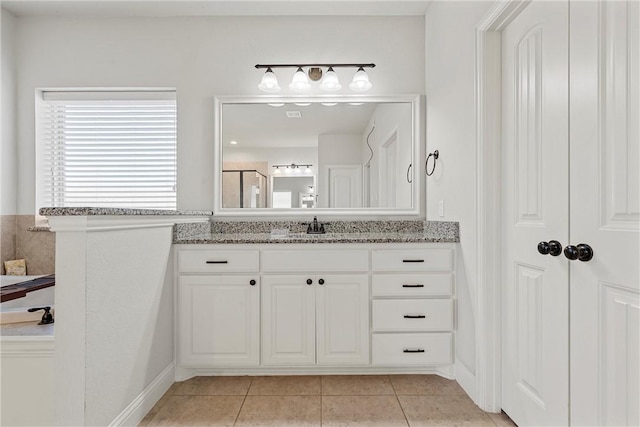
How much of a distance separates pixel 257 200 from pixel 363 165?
86 centimetres

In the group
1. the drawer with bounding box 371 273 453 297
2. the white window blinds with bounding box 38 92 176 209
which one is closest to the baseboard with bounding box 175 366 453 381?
the drawer with bounding box 371 273 453 297

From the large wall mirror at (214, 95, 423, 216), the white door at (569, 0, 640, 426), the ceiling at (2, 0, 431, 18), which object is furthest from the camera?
the large wall mirror at (214, 95, 423, 216)

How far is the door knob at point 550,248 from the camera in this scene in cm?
125

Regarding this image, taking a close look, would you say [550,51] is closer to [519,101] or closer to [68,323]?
[519,101]

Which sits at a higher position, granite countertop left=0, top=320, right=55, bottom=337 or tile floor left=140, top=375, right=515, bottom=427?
granite countertop left=0, top=320, right=55, bottom=337

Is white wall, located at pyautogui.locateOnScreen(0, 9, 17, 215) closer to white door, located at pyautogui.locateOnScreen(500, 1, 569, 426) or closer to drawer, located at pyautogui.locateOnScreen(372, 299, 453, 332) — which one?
drawer, located at pyautogui.locateOnScreen(372, 299, 453, 332)

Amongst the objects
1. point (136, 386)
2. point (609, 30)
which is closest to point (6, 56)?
point (136, 386)

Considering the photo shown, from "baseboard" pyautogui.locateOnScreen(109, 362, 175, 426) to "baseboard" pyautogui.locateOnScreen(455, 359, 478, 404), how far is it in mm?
1673

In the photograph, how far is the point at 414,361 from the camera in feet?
6.54

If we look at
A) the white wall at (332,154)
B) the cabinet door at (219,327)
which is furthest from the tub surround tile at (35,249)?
the white wall at (332,154)

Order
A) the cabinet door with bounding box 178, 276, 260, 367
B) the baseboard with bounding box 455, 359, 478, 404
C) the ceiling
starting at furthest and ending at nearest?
1. the ceiling
2. the cabinet door with bounding box 178, 276, 260, 367
3. the baseboard with bounding box 455, 359, 478, 404

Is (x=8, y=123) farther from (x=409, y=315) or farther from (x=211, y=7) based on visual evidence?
(x=409, y=315)

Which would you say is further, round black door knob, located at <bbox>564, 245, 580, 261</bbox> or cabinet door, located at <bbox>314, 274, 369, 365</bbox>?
cabinet door, located at <bbox>314, 274, 369, 365</bbox>

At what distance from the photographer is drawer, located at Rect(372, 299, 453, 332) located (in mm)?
1991
